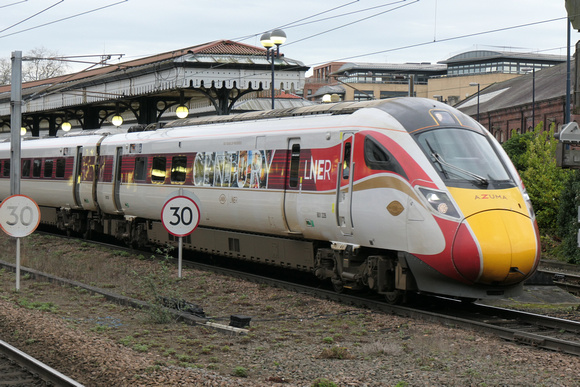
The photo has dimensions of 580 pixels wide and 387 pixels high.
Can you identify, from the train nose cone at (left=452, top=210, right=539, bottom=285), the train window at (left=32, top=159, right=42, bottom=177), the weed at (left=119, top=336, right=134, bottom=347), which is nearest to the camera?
the weed at (left=119, top=336, right=134, bottom=347)

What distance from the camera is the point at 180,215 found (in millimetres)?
14703

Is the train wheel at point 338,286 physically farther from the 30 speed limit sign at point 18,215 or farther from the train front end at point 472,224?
the 30 speed limit sign at point 18,215

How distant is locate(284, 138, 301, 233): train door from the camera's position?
15.0m

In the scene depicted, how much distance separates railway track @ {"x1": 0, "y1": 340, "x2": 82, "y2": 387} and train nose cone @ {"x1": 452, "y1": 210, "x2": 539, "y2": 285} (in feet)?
19.8

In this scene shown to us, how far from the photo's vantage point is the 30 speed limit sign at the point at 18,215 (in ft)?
47.5

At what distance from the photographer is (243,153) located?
16.9 m

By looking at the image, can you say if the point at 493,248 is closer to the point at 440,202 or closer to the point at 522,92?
the point at 440,202

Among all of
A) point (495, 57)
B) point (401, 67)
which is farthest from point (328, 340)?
point (401, 67)

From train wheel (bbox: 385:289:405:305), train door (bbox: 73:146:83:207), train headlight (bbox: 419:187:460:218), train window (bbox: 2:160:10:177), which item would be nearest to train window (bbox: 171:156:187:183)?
train door (bbox: 73:146:83:207)

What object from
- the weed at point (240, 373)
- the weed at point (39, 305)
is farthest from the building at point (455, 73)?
the weed at point (240, 373)

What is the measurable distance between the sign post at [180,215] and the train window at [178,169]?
4.22 metres

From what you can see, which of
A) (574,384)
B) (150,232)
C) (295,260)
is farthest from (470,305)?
(150,232)

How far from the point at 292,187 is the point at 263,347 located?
543cm

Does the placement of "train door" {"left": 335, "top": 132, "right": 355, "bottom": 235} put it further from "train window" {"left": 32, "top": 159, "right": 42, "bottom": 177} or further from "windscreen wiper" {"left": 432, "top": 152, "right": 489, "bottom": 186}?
"train window" {"left": 32, "top": 159, "right": 42, "bottom": 177}
